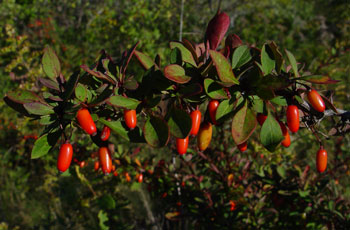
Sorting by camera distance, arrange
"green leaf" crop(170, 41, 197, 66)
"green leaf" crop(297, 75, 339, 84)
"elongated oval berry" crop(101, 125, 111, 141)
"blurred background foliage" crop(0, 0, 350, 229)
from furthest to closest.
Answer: "blurred background foliage" crop(0, 0, 350, 229) < "elongated oval berry" crop(101, 125, 111, 141) < "green leaf" crop(170, 41, 197, 66) < "green leaf" crop(297, 75, 339, 84)

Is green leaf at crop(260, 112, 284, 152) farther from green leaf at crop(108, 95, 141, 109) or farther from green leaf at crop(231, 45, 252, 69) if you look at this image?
green leaf at crop(108, 95, 141, 109)

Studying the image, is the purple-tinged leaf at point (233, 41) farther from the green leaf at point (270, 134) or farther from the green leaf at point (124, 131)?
the green leaf at point (124, 131)

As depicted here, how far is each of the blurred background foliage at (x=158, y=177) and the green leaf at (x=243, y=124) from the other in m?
0.34

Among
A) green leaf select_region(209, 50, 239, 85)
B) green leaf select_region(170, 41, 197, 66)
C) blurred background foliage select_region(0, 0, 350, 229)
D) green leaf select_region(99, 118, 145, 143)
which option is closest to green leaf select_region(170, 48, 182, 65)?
green leaf select_region(170, 41, 197, 66)

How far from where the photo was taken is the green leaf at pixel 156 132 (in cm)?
69

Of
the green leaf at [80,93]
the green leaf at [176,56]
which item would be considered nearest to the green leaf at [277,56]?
the green leaf at [176,56]

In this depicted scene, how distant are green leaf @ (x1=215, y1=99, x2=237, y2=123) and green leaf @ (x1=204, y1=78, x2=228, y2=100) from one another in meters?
0.02

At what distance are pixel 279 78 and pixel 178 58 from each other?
266mm

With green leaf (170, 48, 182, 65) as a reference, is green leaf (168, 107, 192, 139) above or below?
below

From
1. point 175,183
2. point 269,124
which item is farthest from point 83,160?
point 269,124

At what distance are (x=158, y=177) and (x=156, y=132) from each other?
1.14m

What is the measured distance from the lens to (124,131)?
0.76 metres

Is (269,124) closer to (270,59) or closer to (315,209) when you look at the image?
(270,59)

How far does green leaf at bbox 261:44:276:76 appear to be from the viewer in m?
0.69
